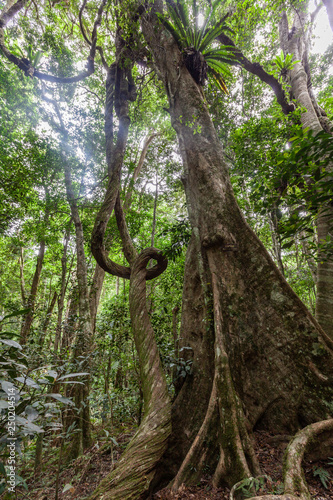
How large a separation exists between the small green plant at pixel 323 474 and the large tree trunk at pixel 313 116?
4.84ft

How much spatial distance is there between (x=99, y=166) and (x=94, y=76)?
3122mm

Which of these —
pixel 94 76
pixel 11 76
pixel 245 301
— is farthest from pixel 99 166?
pixel 245 301

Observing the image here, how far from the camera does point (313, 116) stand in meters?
3.76

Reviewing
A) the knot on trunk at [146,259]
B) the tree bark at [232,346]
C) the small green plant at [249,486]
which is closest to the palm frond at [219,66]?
the tree bark at [232,346]

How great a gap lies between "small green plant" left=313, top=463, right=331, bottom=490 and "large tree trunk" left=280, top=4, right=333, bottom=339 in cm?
147

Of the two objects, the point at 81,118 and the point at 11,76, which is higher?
the point at 11,76

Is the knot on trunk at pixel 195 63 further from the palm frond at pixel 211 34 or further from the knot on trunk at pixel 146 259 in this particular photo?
the knot on trunk at pixel 146 259

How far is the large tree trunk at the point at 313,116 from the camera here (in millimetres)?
2546

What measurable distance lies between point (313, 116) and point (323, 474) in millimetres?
4716

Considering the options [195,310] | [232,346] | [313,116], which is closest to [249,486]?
[232,346]

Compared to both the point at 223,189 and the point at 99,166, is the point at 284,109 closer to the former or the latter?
the point at 223,189

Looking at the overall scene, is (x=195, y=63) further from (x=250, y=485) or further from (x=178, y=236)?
(x=250, y=485)

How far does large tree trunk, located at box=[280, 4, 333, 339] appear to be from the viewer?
2.55m

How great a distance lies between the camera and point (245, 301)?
2.20 m
